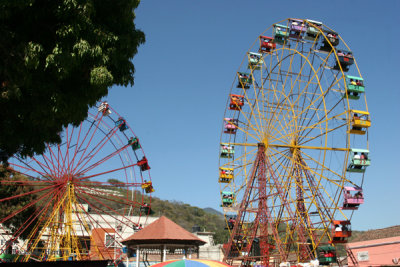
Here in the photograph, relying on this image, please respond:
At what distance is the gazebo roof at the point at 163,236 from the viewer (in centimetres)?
1839

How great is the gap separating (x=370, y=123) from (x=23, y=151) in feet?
68.4

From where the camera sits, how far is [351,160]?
2616 centimetres

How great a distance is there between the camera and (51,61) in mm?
10461

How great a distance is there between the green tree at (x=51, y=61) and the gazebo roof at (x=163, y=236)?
312 inches

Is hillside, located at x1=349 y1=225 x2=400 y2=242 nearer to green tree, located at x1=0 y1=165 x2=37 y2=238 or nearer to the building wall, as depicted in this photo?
the building wall

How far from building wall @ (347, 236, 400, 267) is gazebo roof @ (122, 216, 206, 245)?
21882 millimetres

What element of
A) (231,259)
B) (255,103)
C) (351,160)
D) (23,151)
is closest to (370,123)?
(351,160)

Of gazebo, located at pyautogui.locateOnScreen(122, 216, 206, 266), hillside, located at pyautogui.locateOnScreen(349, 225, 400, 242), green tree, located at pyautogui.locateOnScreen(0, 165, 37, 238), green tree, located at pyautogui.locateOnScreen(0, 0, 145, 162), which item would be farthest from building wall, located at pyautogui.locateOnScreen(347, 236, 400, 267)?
green tree, located at pyautogui.locateOnScreen(0, 0, 145, 162)

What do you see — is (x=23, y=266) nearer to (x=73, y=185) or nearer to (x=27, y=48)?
A: (x=27, y=48)

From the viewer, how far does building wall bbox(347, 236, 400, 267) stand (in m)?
34.3

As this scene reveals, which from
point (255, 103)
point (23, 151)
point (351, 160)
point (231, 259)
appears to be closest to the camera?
point (23, 151)

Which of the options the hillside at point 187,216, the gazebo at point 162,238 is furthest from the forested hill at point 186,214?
the gazebo at point 162,238

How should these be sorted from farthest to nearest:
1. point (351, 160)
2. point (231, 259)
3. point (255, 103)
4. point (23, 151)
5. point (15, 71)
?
1. point (255, 103)
2. point (231, 259)
3. point (351, 160)
4. point (23, 151)
5. point (15, 71)

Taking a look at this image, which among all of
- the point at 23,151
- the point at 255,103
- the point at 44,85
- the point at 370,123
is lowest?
the point at 23,151
